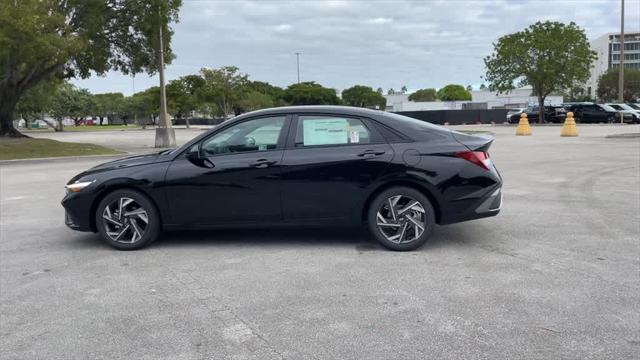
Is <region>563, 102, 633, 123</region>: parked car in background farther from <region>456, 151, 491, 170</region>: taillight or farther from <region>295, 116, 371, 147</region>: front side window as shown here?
<region>295, 116, 371, 147</region>: front side window

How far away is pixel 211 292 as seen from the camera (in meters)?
4.79

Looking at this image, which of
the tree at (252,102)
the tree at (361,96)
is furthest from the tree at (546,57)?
the tree at (361,96)

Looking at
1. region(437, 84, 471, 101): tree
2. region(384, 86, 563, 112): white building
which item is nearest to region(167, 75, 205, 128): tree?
region(384, 86, 563, 112): white building

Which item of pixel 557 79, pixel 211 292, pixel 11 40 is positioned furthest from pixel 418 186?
pixel 557 79

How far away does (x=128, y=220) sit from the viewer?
6109 mm

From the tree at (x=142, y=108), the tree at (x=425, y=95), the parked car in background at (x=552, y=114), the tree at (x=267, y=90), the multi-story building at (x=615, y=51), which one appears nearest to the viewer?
the parked car in background at (x=552, y=114)

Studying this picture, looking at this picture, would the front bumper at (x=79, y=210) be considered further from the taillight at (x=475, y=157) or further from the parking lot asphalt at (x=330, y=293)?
the taillight at (x=475, y=157)

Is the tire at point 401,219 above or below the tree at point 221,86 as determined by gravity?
below

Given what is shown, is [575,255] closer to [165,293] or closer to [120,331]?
[165,293]

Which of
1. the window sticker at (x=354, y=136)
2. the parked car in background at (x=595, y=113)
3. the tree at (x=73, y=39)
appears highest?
the tree at (x=73, y=39)

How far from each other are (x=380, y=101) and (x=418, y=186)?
4269 inches

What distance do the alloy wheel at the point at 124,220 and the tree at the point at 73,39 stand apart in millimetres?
14607

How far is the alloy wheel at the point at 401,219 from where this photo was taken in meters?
5.85

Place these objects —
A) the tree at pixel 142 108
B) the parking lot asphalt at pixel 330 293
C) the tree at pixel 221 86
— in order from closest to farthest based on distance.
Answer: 1. the parking lot asphalt at pixel 330 293
2. the tree at pixel 221 86
3. the tree at pixel 142 108
